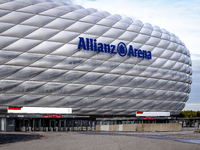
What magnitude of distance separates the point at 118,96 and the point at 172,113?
12.1m

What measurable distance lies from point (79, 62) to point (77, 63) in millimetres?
298

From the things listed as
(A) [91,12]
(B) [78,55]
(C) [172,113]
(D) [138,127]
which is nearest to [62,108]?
(B) [78,55]

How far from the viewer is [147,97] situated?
131 ft

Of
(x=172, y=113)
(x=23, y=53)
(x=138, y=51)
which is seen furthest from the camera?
(x=172, y=113)

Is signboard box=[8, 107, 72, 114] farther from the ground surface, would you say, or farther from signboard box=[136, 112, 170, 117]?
the ground surface

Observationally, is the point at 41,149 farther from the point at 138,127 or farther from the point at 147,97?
the point at 147,97

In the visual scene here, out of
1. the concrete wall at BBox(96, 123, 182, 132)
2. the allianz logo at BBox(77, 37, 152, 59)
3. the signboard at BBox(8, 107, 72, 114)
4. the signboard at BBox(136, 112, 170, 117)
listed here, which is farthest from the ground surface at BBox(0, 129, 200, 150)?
the signboard at BBox(136, 112, 170, 117)

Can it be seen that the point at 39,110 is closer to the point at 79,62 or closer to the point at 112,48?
the point at 79,62

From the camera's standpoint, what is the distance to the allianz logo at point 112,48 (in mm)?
34344

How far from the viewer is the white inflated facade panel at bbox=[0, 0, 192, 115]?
101 ft

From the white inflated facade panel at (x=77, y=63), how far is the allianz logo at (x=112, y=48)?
46 cm

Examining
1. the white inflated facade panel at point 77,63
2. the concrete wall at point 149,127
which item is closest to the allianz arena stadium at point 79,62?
the white inflated facade panel at point 77,63

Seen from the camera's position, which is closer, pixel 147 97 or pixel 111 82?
pixel 111 82

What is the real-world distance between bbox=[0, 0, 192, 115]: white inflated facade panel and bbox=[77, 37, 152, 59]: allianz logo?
464mm
